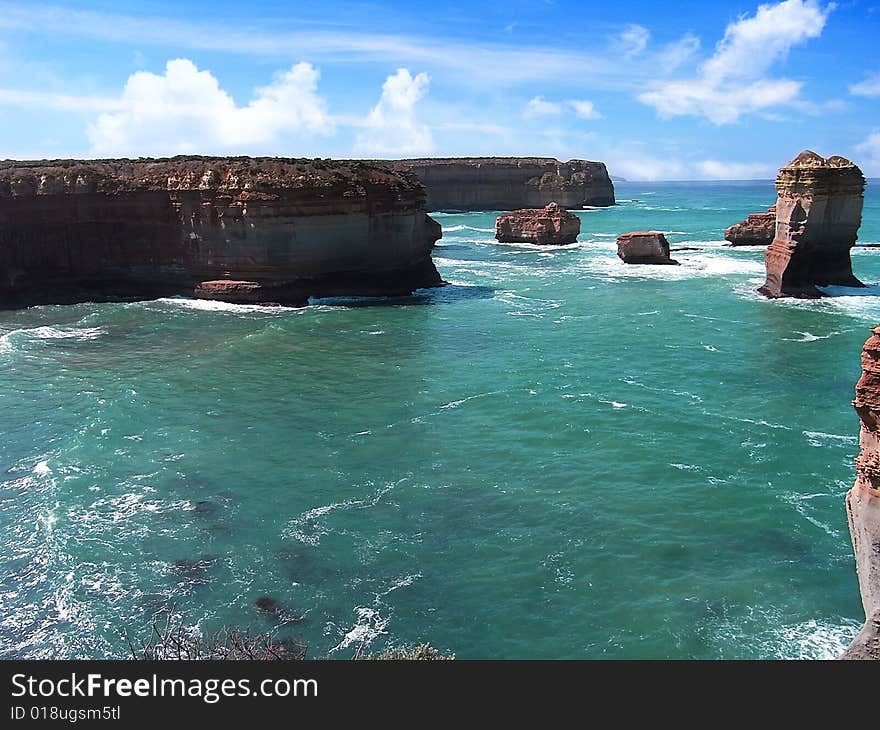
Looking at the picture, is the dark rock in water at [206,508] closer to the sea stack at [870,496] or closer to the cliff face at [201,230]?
the sea stack at [870,496]

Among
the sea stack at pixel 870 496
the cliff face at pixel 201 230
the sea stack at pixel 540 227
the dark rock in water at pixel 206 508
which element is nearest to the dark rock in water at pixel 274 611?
the dark rock in water at pixel 206 508

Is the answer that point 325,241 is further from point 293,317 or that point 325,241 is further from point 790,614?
point 790,614

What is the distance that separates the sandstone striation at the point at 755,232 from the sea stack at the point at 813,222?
29.0 meters

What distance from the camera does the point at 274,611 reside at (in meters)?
15.0

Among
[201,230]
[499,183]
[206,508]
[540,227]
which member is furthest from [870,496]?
[499,183]

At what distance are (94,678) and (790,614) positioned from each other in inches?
490

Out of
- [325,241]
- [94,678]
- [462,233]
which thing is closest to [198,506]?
[94,678]

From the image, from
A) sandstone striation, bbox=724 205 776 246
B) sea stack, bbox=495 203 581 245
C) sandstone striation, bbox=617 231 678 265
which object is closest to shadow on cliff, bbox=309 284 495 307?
sandstone striation, bbox=617 231 678 265

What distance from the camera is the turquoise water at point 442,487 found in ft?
48.2

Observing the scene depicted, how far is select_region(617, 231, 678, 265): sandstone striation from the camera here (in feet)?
210

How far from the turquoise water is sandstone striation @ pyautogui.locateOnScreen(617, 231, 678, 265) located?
25.5 m

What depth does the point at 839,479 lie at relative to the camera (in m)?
20.1

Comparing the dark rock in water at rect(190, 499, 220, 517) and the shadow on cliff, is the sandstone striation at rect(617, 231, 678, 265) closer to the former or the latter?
the shadow on cliff

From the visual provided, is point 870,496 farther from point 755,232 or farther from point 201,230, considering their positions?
point 755,232
